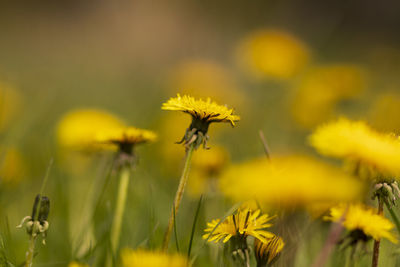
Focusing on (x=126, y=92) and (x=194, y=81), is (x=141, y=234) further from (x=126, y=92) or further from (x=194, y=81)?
(x=126, y=92)

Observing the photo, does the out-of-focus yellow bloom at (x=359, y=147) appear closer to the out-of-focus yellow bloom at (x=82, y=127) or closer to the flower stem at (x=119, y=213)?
the flower stem at (x=119, y=213)

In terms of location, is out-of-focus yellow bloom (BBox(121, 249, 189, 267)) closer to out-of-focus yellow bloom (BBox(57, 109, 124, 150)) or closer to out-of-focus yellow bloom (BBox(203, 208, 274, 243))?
out-of-focus yellow bloom (BBox(203, 208, 274, 243))

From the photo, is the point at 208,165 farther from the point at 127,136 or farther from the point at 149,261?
the point at 149,261

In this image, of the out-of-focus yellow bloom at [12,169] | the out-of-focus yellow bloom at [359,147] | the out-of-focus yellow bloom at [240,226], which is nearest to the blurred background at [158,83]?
the out-of-focus yellow bloom at [12,169]

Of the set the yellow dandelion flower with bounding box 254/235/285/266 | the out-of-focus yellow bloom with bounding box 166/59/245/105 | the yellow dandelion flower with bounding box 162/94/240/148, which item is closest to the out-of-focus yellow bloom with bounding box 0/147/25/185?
the yellow dandelion flower with bounding box 162/94/240/148

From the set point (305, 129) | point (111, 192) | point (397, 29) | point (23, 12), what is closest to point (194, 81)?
point (305, 129)

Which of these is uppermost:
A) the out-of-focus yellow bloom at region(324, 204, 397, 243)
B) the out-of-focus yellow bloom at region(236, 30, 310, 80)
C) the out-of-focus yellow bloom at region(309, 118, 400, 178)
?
the out-of-focus yellow bloom at region(236, 30, 310, 80)
